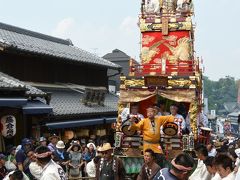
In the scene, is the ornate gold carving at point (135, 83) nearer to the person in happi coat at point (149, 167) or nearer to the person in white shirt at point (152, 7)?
the person in white shirt at point (152, 7)

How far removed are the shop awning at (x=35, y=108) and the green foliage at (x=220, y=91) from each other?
10614cm

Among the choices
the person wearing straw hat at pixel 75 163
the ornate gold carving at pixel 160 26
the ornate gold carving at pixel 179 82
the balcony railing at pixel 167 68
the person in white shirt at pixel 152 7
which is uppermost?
the person in white shirt at pixel 152 7

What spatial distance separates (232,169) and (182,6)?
13.9 meters

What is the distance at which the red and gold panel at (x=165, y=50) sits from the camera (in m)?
18.0

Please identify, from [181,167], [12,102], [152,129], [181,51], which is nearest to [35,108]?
[12,102]

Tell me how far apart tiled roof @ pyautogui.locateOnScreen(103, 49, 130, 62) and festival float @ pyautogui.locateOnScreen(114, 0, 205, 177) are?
28739mm

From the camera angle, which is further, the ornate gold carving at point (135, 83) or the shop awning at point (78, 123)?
the shop awning at point (78, 123)


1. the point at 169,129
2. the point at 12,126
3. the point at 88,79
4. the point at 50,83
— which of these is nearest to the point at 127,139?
the point at 169,129

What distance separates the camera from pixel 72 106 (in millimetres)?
20906

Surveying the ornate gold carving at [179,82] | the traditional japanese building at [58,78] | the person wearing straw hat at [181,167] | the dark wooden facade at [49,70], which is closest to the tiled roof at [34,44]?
the traditional japanese building at [58,78]

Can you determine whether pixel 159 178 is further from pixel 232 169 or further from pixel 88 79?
pixel 88 79

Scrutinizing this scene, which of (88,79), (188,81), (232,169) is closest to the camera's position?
(232,169)

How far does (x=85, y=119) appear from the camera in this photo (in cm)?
2106

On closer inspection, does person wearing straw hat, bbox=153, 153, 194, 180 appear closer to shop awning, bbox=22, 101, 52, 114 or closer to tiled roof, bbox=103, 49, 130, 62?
shop awning, bbox=22, 101, 52, 114
